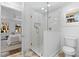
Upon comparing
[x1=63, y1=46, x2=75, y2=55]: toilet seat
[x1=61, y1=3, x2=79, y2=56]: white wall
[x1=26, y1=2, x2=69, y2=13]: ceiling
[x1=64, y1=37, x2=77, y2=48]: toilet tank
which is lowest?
[x1=63, y1=46, x2=75, y2=55]: toilet seat

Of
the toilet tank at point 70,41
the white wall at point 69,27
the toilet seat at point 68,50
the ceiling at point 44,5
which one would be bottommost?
the toilet seat at point 68,50

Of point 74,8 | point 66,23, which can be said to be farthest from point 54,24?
point 74,8

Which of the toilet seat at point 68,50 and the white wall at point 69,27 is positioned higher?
the white wall at point 69,27

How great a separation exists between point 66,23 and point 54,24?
9.5 inches

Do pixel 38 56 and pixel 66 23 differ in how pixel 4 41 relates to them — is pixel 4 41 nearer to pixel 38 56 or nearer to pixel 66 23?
pixel 38 56

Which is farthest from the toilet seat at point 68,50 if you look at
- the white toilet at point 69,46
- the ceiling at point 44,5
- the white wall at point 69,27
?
the ceiling at point 44,5

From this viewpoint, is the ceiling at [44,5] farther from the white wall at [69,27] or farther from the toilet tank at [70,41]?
the toilet tank at [70,41]

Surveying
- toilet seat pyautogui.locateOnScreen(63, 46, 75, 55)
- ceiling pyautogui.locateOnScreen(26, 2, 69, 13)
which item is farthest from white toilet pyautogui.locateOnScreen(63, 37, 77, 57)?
ceiling pyautogui.locateOnScreen(26, 2, 69, 13)

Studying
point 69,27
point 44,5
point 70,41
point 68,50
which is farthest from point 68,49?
point 44,5

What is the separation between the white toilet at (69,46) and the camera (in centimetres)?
195

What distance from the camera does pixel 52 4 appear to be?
1996 mm

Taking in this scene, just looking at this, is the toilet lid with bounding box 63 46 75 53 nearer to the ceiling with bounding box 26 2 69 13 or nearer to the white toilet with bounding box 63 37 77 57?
the white toilet with bounding box 63 37 77 57

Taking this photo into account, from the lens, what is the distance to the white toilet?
1951mm

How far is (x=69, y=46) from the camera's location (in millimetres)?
2033
